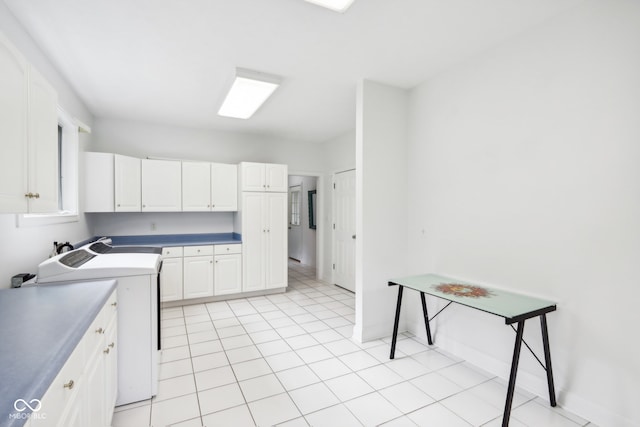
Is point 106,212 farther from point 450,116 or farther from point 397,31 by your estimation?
point 450,116

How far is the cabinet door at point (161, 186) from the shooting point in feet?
13.2

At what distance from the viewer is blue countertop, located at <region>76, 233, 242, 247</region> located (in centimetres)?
407

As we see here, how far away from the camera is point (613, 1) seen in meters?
1.75

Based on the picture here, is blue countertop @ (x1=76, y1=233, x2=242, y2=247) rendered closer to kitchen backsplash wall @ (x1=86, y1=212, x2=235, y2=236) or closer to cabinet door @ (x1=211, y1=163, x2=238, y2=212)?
kitchen backsplash wall @ (x1=86, y1=212, x2=235, y2=236)

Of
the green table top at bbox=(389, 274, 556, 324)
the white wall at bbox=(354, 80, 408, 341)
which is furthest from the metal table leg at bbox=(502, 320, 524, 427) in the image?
the white wall at bbox=(354, 80, 408, 341)

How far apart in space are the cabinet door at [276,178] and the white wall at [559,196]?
2.53 metres

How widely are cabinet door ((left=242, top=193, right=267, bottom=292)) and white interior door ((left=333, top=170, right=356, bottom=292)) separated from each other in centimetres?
132

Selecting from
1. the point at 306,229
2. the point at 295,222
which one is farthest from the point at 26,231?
the point at 295,222

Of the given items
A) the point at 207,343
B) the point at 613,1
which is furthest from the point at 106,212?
the point at 613,1

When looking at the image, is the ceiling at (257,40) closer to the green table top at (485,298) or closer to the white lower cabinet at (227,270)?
the green table top at (485,298)

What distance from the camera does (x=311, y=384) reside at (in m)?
2.25

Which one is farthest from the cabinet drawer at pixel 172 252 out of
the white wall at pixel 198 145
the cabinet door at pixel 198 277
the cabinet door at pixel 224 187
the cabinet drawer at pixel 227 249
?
the white wall at pixel 198 145

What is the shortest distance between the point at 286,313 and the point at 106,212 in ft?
9.11

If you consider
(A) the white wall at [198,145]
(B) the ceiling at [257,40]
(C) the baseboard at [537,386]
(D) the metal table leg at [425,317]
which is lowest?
(C) the baseboard at [537,386]
